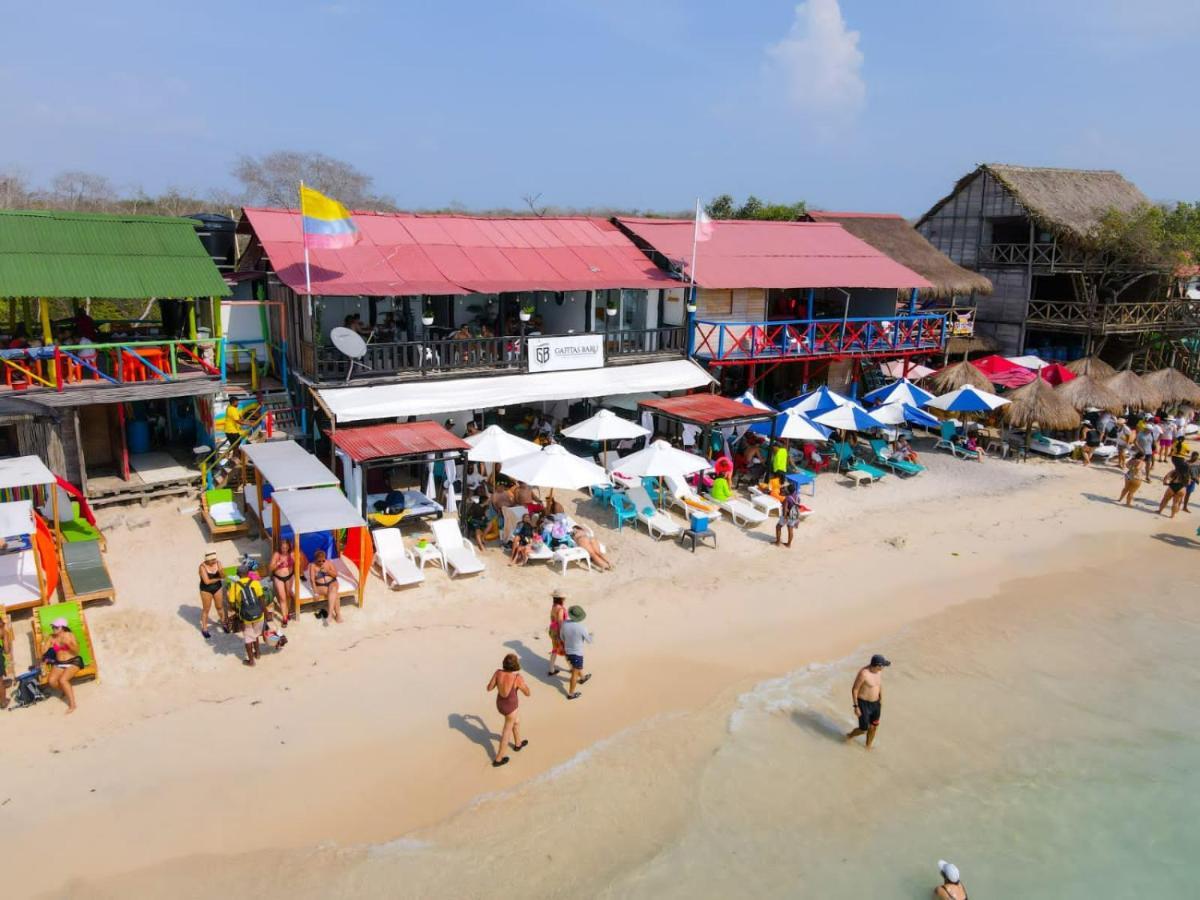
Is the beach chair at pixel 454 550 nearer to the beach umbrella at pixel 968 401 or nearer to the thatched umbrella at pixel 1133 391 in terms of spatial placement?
the beach umbrella at pixel 968 401

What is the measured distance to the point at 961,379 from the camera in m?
23.8

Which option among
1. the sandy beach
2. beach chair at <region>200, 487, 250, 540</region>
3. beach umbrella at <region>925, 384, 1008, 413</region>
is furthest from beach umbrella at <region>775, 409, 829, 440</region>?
beach chair at <region>200, 487, 250, 540</region>

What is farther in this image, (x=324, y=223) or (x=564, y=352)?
(x=564, y=352)

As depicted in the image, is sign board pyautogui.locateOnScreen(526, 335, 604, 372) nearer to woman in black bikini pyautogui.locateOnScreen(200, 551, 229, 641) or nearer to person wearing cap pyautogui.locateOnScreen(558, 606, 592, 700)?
woman in black bikini pyautogui.locateOnScreen(200, 551, 229, 641)

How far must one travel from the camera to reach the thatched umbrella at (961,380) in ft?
77.8

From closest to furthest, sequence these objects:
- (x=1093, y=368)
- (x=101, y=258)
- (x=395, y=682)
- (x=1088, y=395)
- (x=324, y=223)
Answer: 1. (x=395, y=682)
2. (x=101, y=258)
3. (x=324, y=223)
4. (x=1088, y=395)
5. (x=1093, y=368)

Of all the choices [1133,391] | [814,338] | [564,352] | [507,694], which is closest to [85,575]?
[507,694]

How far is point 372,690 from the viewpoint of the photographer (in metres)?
10.8

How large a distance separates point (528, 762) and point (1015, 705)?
22.7 ft

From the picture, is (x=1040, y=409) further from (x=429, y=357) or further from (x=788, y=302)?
(x=429, y=357)

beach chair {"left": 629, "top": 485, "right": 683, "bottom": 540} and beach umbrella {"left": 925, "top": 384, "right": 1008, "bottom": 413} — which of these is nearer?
beach chair {"left": 629, "top": 485, "right": 683, "bottom": 540}

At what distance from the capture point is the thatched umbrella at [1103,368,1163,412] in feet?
77.2

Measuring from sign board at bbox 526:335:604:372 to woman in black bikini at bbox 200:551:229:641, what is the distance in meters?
8.79

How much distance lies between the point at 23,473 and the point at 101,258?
4.75 meters
